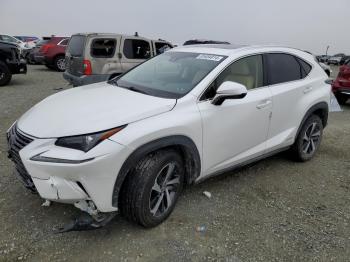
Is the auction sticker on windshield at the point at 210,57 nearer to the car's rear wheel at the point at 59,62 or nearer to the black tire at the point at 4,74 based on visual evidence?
the black tire at the point at 4,74

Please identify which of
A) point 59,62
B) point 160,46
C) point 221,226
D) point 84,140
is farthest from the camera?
point 59,62

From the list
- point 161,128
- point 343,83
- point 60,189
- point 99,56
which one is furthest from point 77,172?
point 343,83

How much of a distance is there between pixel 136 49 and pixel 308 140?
572 cm

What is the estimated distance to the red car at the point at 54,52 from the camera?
14933mm

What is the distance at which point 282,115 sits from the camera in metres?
3.95

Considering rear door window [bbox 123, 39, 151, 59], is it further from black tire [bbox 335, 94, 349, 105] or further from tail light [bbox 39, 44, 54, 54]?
tail light [bbox 39, 44, 54, 54]

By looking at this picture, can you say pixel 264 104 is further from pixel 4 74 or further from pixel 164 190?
pixel 4 74

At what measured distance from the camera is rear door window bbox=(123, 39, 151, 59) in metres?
8.70

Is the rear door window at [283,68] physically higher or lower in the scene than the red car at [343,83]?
higher

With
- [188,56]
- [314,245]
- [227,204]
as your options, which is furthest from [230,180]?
[188,56]

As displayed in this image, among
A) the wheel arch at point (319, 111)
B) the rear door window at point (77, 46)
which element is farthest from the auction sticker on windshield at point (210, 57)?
the rear door window at point (77, 46)

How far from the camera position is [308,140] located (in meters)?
4.64

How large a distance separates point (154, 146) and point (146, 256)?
88 centimetres

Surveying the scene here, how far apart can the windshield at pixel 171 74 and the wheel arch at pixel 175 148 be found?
0.47m
